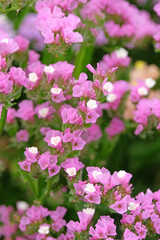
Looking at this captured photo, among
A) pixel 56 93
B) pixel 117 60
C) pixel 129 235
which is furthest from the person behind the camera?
pixel 117 60

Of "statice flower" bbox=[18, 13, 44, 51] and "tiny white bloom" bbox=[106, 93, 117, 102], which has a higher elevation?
"tiny white bloom" bbox=[106, 93, 117, 102]

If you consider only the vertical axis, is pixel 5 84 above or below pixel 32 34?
above

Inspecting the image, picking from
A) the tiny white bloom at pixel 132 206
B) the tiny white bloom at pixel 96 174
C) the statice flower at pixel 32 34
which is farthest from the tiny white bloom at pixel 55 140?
the statice flower at pixel 32 34

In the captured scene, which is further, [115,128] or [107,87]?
[115,128]

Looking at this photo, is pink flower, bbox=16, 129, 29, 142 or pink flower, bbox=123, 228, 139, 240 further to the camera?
pink flower, bbox=16, 129, 29, 142

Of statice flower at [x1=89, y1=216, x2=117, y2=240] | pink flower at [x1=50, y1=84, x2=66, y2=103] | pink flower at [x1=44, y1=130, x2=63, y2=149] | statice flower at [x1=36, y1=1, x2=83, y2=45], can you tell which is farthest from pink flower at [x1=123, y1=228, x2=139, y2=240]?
statice flower at [x1=36, y1=1, x2=83, y2=45]

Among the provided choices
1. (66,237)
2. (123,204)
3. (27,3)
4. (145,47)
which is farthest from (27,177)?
(145,47)

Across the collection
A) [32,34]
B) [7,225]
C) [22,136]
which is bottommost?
[7,225]

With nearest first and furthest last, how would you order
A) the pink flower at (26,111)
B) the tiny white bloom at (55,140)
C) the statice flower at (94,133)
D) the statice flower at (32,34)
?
the tiny white bloom at (55,140) < the pink flower at (26,111) < the statice flower at (94,133) < the statice flower at (32,34)

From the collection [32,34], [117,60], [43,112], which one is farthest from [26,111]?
[32,34]

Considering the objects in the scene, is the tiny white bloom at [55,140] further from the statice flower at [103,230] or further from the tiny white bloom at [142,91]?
the tiny white bloom at [142,91]

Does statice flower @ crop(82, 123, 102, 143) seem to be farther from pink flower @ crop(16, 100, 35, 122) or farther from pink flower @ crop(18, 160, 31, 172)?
pink flower @ crop(18, 160, 31, 172)

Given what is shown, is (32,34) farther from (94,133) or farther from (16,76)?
(16,76)

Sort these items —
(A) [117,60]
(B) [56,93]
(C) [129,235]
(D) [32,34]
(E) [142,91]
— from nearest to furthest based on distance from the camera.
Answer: (C) [129,235]
(B) [56,93]
(E) [142,91]
(A) [117,60]
(D) [32,34]
